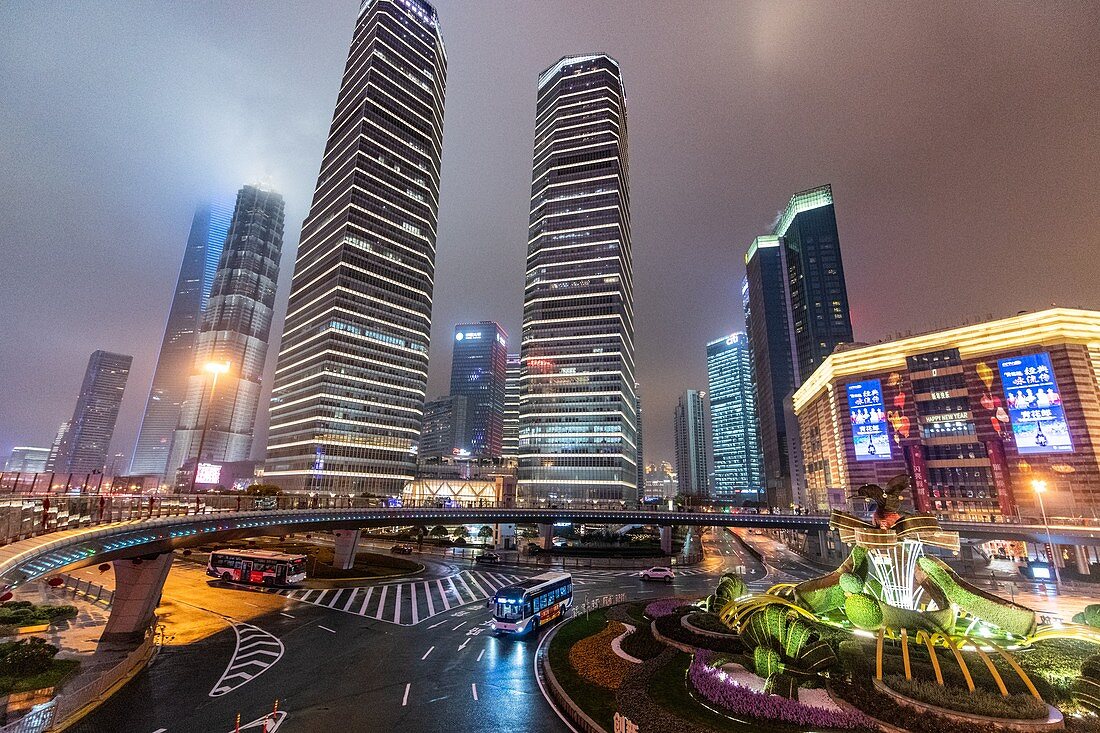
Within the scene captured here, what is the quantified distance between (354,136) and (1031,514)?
611 ft

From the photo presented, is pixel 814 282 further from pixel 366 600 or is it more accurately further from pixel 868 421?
pixel 366 600

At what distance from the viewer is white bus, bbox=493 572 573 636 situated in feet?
102

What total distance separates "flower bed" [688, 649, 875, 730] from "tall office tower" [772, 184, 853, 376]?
155436 mm

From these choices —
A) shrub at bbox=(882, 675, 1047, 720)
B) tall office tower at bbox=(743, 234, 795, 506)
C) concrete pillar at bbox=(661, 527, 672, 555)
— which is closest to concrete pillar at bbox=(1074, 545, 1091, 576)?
concrete pillar at bbox=(661, 527, 672, 555)

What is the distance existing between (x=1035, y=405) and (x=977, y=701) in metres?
76.3

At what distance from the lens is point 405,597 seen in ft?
143

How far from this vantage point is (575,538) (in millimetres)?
103250

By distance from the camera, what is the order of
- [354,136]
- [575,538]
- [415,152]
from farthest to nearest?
1. [415,152]
2. [354,136]
3. [575,538]

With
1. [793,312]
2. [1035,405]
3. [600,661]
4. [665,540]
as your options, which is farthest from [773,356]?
[600,661]

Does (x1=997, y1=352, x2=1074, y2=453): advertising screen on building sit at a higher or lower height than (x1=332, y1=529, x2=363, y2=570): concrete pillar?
higher

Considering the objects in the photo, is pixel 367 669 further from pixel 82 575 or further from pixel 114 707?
pixel 82 575

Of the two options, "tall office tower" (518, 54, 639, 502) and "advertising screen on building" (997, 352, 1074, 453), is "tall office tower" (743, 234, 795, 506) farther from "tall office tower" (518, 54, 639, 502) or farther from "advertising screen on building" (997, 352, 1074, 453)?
"advertising screen on building" (997, 352, 1074, 453)

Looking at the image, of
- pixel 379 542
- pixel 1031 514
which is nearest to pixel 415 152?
pixel 379 542

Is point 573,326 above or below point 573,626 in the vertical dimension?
above
